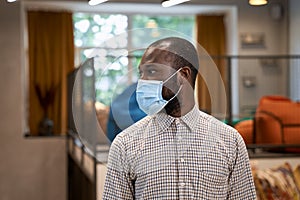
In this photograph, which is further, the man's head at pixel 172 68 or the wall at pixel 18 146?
the wall at pixel 18 146

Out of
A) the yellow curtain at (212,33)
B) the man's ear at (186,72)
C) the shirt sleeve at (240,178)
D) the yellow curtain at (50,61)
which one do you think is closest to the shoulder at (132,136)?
the man's ear at (186,72)

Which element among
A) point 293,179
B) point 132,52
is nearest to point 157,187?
point 132,52

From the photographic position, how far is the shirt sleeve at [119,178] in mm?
1727

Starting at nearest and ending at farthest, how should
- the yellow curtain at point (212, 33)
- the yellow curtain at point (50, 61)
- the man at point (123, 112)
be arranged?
the man at point (123, 112) → the yellow curtain at point (50, 61) → the yellow curtain at point (212, 33)

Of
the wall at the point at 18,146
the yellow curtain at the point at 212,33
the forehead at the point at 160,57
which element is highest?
the yellow curtain at the point at 212,33

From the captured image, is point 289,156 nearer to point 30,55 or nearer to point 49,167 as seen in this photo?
point 49,167

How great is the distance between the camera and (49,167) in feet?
24.3

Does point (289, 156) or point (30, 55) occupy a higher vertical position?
point (30, 55)

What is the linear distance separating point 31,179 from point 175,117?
19.2 ft

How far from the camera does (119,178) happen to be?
1728mm

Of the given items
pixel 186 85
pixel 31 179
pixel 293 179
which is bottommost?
pixel 31 179

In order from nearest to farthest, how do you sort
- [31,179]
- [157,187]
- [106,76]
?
[157,187] < [106,76] < [31,179]

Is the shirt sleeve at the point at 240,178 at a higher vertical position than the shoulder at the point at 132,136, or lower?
lower

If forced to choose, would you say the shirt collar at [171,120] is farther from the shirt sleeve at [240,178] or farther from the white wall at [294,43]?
the white wall at [294,43]
